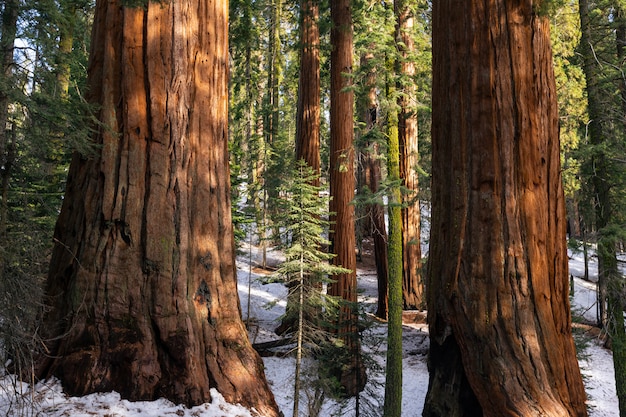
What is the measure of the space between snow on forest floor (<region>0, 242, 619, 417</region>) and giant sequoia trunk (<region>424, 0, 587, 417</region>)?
2.72 m

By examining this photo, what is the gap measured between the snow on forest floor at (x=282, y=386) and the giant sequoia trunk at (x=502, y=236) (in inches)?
107

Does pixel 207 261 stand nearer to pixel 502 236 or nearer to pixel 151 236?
pixel 151 236

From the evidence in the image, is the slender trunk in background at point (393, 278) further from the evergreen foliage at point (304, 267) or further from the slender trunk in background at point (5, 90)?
the slender trunk in background at point (5, 90)

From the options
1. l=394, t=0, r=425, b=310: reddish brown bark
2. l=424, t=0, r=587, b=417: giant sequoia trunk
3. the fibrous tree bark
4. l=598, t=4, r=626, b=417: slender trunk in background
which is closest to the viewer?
l=424, t=0, r=587, b=417: giant sequoia trunk

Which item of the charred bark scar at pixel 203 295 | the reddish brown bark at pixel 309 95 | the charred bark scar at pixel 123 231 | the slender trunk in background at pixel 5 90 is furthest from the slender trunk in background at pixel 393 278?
the slender trunk in background at pixel 5 90

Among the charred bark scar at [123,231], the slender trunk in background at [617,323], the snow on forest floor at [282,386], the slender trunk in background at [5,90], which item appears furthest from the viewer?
the slender trunk in background at [617,323]

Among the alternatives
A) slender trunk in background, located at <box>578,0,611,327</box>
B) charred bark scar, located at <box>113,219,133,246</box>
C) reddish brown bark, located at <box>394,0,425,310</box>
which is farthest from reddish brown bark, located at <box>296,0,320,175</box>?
charred bark scar, located at <box>113,219,133,246</box>

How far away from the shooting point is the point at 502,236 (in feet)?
10.1

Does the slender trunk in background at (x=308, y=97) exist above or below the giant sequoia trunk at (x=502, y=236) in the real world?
above

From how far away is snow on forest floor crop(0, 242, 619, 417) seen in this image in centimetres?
414

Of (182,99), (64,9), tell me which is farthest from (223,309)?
(64,9)

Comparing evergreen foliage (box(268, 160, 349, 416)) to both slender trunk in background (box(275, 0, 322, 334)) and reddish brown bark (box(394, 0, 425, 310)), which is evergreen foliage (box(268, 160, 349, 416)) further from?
reddish brown bark (box(394, 0, 425, 310))

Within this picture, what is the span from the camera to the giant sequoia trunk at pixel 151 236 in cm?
468

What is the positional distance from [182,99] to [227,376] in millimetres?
3218
